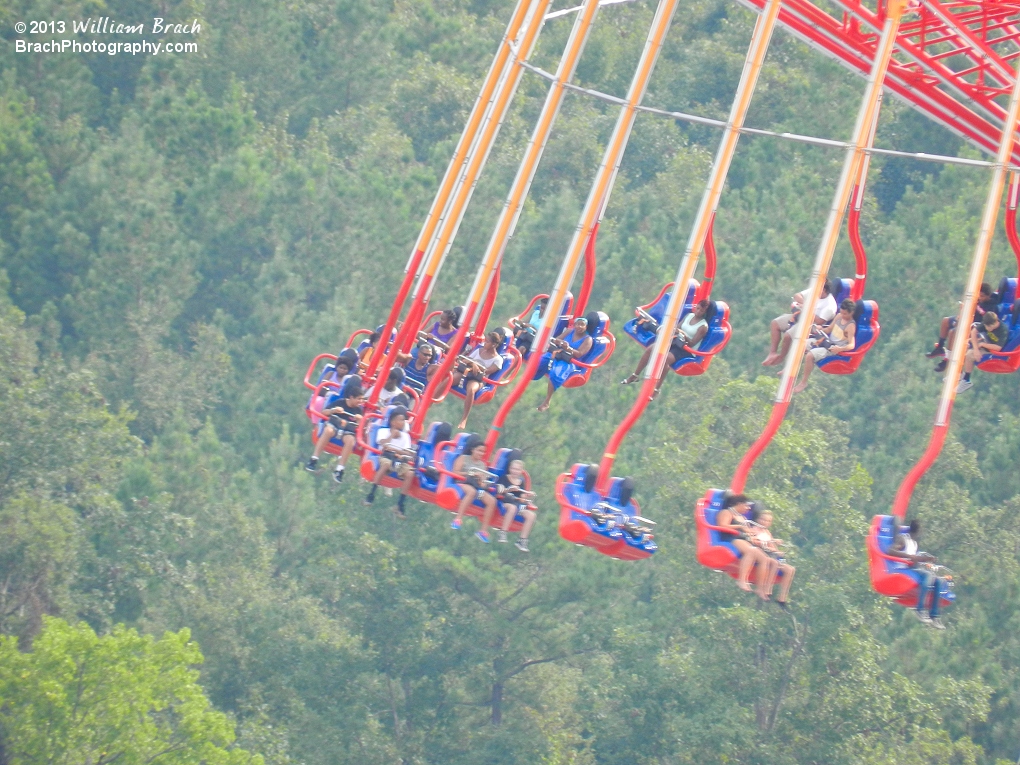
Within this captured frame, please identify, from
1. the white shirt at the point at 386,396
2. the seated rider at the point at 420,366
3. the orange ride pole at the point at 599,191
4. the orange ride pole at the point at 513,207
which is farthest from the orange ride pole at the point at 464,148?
the orange ride pole at the point at 599,191

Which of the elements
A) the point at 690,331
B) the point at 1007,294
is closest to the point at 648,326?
the point at 690,331

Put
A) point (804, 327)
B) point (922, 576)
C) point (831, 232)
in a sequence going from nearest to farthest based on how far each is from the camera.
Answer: point (922, 576), point (804, 327), point (831, 232)

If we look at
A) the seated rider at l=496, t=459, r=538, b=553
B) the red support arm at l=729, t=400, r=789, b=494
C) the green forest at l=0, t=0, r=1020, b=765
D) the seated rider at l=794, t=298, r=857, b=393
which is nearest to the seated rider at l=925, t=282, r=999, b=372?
the seated rider at l=794, t=298, r=857, b=393

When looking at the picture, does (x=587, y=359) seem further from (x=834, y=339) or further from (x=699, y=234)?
(x=699, y=234)

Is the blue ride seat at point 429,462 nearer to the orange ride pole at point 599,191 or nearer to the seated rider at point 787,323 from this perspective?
the orange ride pole at point 599,191

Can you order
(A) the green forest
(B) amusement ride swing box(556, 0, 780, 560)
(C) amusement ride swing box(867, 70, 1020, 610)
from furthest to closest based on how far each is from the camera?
(A) the green forest
(B) amusement ride swing box(556, 0, 780, 560)
(C) amusement ride swing box(867, 70, 1020, 610)

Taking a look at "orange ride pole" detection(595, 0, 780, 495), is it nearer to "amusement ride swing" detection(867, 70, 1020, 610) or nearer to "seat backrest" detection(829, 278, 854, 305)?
"amusement ride swing" detection(867, 70, 1020, 610)
